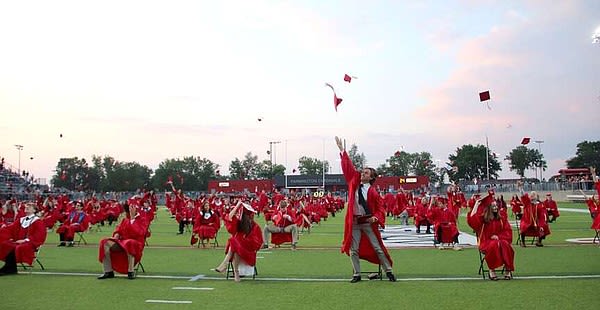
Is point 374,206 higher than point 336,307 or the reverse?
higher

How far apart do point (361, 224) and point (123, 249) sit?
189 inches

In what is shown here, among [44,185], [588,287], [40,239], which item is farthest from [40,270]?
[44,185]

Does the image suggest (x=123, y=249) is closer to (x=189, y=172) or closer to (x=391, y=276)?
(x=391, y=276)

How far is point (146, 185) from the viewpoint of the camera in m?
127

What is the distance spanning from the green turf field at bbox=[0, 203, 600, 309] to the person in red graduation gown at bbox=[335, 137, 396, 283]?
46cm

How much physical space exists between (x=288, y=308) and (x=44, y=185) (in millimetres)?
66703

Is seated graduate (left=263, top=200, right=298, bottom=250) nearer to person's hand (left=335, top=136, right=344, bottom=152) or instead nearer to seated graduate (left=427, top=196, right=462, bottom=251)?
seated graduate (left=427, top=196, right=462, bottom=251)

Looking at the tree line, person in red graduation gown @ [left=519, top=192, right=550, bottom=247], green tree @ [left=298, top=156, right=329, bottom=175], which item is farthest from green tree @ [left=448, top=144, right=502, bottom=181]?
person in red graduation gown @ [left=519, top=192, right=550, bottom=247]

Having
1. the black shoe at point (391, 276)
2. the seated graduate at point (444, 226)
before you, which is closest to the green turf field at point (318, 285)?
the black shoe at point (391, 276)

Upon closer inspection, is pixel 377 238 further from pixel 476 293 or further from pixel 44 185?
pixel 44 185

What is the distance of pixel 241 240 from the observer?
413 inches

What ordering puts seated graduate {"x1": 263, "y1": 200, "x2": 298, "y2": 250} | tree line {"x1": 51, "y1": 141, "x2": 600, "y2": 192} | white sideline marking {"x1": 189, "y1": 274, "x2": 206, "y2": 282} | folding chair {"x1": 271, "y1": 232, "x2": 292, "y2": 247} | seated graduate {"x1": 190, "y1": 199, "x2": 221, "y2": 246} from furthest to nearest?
tree line {"x1": 51, "y1": 141, "x2": 600, "y2": 192}, seated graduate {"x1": 190, "y1": 199, "x2": 221, "y2": 246}, folding chair {"x1": 271, "y1": 232, "x2": 292, "y2": 247}, seated graduate {"x1": 263, "y1": 200, "x2": 298, "y2": 250}, white sideline marking {"x1": 189, "y1": 274, "x2": 206, "y2": 282}

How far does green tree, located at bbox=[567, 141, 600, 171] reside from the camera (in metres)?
127

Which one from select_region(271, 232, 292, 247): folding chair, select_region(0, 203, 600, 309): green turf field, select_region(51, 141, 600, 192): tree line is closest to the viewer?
select_region(0, 203, 600, 309): green turf field
